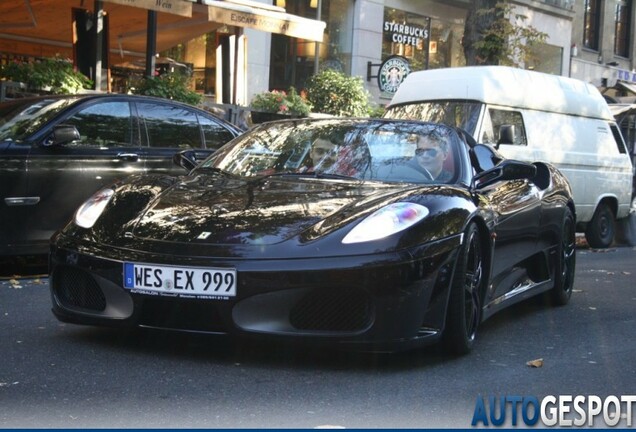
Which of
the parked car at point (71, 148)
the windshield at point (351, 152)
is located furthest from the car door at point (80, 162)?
the windshield at point (351, 152)

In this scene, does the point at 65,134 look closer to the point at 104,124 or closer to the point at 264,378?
the point at 104,124

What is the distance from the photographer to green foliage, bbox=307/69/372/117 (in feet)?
60.6

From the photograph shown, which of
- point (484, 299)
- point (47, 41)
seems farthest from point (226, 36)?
point (484, 299)

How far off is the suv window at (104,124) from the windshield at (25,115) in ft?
0.56

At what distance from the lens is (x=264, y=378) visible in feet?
14.4

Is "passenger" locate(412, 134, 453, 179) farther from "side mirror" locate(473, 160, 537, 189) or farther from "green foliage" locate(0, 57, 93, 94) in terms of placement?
"green foliage" locate(0, 57, 93, 94)

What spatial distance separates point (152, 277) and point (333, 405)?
1.09 meters

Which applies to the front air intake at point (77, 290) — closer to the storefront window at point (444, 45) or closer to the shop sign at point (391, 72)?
the shop sign at point (391, 72)

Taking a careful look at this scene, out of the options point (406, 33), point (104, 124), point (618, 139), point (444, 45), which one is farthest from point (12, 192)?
point (444, 45)

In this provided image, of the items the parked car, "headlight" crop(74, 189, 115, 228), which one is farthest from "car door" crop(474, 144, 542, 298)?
the parked car

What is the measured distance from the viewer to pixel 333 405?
3.99 m

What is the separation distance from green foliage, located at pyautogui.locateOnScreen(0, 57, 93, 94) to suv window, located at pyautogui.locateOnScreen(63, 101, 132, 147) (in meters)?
4.28

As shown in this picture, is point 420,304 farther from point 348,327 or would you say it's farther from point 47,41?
point 47,41

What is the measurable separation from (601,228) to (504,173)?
8.53m
